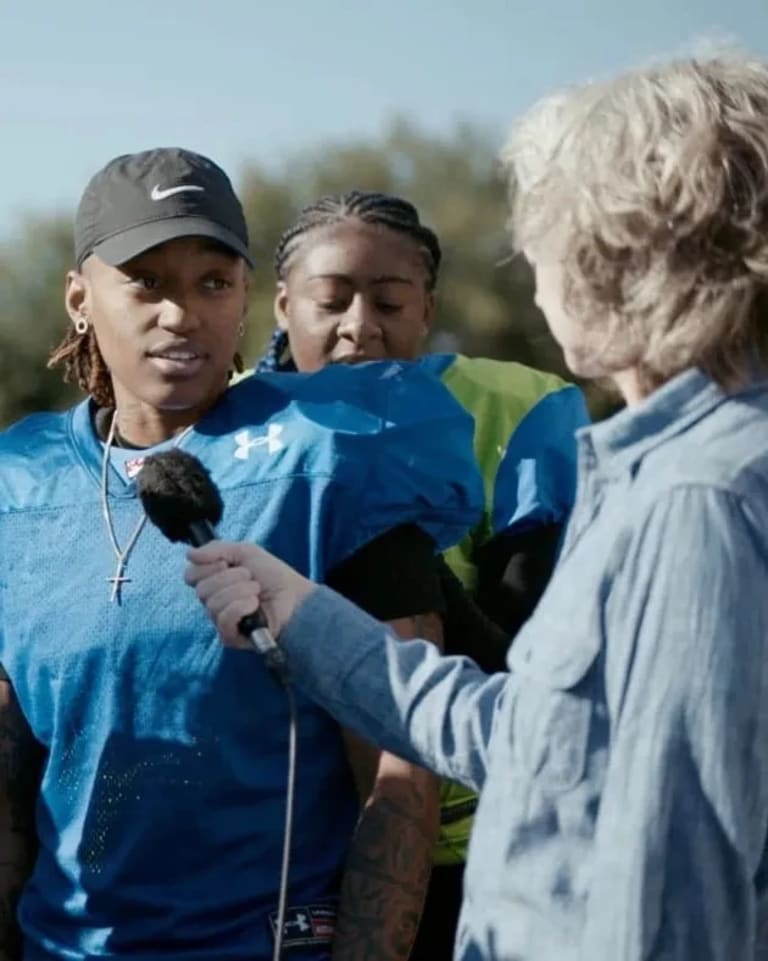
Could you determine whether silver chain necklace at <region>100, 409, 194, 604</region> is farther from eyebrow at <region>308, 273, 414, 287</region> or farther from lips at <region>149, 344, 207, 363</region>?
eyebrow at <region>308, 273, 414, 287</region>

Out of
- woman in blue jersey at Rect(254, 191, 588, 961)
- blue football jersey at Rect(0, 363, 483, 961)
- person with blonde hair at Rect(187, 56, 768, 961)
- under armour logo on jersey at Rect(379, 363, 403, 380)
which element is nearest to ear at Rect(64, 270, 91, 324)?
blue football jersey at Rect(0, 363, 483, 961)

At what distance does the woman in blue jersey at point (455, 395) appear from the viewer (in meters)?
3.92

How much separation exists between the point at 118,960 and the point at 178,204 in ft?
4.05

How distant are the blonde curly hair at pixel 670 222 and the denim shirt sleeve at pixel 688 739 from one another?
215 mm

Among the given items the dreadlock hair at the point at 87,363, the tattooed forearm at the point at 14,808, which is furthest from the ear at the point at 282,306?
the tattooed forearm at the point at 14,808

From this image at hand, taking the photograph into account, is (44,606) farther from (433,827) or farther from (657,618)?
(657,618)

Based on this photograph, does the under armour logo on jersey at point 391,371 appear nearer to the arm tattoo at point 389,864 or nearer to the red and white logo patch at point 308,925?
the arm tattoo at point 389,864

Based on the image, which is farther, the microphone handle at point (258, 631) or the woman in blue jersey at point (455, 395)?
the woman in blue jersey at point (455, 395)

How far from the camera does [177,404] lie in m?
3.41

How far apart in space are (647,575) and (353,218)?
2.71 m

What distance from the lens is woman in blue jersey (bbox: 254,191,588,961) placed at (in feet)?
12.9

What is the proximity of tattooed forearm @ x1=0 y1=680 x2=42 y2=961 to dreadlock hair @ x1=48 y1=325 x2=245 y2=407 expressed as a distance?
0.57 metres

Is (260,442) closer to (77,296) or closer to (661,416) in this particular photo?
(77,296)

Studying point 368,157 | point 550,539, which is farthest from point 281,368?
point 368,157
